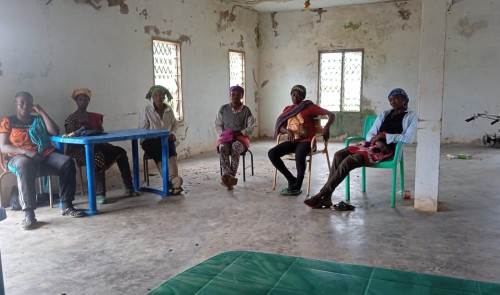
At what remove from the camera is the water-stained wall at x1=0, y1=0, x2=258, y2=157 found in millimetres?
4520

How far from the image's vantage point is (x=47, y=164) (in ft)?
13.7

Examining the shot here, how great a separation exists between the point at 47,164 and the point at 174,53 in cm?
348

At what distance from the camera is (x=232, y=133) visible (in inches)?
204

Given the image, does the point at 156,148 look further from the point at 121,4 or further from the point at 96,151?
the point at 121,4

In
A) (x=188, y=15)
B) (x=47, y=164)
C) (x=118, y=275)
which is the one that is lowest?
(x=118, y=275)

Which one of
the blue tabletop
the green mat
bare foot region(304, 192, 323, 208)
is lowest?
bare foot region(304, 192, 323, 208)

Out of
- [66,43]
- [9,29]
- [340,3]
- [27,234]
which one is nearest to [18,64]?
[9,29]

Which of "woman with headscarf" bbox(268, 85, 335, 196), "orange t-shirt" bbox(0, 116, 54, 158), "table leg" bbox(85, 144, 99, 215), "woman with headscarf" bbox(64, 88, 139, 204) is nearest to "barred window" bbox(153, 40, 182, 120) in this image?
"woman with headscarf" bbox(64, 88, 139, 204)

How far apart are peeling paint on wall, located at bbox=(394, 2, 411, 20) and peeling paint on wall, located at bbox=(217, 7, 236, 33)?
342 cm

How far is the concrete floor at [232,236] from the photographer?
2.80m

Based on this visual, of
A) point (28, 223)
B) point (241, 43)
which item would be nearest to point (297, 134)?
point (28, 223)

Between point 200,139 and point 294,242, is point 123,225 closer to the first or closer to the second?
point 294,242

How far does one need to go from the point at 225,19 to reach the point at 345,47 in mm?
2708

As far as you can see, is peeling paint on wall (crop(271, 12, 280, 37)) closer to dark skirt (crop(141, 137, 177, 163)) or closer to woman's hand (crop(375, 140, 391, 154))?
dark skirt (crop(141, 137, 177, 163))
